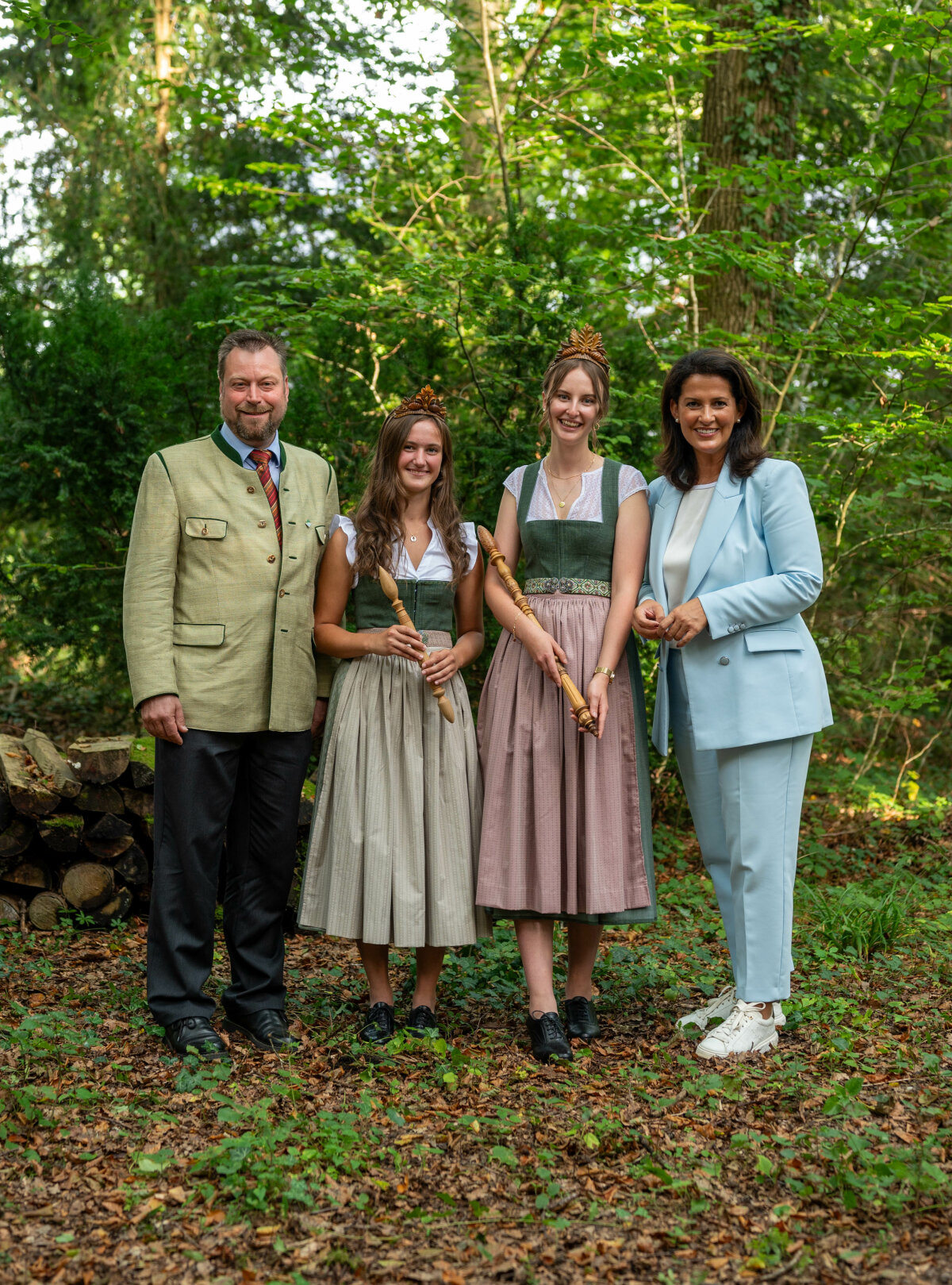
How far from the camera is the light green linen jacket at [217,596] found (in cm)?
352

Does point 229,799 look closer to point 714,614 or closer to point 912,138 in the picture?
point 714,614

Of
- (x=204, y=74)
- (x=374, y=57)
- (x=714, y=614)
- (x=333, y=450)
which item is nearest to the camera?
(x=714, y=614)

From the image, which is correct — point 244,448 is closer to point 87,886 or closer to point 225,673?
point 225,673

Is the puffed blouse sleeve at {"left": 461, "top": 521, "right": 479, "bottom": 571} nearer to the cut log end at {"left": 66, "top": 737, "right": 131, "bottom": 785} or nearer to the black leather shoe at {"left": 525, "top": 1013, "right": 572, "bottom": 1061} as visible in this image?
the black leather shoe at {"left": 525, "top": 1013, "right": 572, "bottom": 1061}

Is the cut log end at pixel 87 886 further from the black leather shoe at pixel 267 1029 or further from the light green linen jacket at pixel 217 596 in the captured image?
the light green linen jacket at pixel 217 596

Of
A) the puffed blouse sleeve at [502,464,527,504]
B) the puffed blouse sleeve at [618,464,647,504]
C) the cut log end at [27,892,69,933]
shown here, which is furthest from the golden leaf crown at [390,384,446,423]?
the cut log end at [27,892,69,933]

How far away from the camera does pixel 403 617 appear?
357cm

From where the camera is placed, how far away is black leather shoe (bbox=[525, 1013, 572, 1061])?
350cm

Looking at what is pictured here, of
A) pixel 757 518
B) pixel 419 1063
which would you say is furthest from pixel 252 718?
pixel 757 518

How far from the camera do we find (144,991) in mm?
4164

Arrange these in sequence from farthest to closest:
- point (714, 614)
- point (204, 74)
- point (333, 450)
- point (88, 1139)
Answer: point (204, 74)
point (333, 450)
point (714, 614)
point (88, 1139)

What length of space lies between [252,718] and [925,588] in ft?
21.6

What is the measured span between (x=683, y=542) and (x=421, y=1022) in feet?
6.12

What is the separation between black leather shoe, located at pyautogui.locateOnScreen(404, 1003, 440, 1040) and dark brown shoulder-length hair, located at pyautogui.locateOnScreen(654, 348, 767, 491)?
2.01 meters
